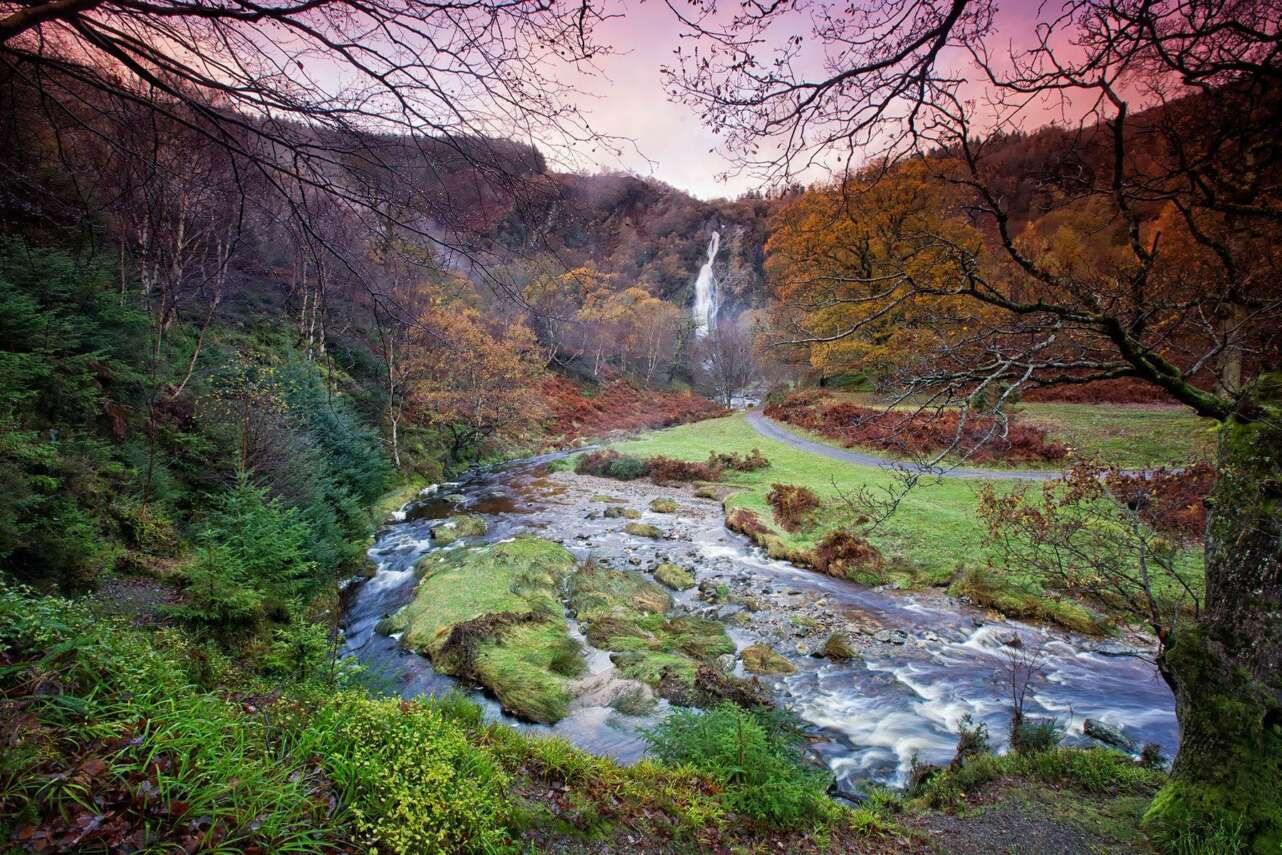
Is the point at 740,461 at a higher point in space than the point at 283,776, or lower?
lower

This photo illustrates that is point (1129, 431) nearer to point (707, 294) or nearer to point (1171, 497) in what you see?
point (1171, 497)

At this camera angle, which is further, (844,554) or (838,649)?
(844,554)

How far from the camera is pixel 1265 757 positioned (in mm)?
3113

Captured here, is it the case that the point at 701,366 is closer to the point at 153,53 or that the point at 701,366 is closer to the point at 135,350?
the point at 135,350

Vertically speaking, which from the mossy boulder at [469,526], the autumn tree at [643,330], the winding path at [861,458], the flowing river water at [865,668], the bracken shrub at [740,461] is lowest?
the flowing river water at [865,668]

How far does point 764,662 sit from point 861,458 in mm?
12035

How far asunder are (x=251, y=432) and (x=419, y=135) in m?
8.00

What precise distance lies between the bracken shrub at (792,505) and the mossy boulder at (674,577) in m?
3.74

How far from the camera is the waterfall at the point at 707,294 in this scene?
5506 cm

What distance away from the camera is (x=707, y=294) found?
59.5m

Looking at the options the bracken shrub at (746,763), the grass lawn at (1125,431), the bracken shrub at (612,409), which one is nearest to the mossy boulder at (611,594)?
the bracken shrub at (746,763)

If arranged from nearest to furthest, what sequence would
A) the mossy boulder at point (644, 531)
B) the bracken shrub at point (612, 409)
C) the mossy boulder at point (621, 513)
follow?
the mossy boulder at point (644, 531) < the mossy boulder at point (621, 513) < the bracken shrub at point (612, 409)

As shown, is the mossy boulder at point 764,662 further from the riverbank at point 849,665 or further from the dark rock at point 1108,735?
the dark rock at point 1108,735

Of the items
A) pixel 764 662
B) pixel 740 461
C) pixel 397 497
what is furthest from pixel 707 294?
pixel 764 662
